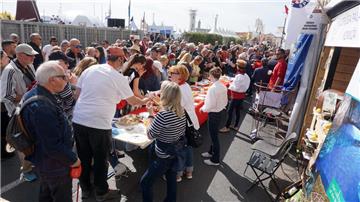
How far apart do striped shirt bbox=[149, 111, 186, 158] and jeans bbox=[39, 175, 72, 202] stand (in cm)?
98

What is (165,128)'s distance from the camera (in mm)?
2783

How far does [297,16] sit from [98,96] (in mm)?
5284

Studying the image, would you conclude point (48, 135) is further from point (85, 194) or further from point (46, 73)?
point (85, 194)

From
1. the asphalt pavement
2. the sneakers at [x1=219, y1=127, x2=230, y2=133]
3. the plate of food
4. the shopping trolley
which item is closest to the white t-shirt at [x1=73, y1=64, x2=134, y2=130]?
the plate of food

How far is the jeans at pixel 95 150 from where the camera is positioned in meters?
3.06

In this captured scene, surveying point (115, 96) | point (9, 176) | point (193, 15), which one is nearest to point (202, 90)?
point (115, 96)

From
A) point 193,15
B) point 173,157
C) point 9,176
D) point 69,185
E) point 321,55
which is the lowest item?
point 9,176

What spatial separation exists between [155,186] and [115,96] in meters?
1.64

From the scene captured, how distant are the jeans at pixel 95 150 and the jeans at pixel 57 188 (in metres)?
0.60

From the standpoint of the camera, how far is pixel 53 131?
224cm

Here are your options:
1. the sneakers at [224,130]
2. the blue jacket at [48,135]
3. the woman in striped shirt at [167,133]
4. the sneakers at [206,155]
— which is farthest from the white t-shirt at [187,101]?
the sneakers at [224,130]

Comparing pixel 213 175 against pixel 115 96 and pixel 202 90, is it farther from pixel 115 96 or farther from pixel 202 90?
pixel 202 90

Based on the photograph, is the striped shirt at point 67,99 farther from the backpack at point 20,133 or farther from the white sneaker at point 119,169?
the backpack at point 20,133

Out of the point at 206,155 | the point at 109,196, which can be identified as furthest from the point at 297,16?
the point at 109,196
